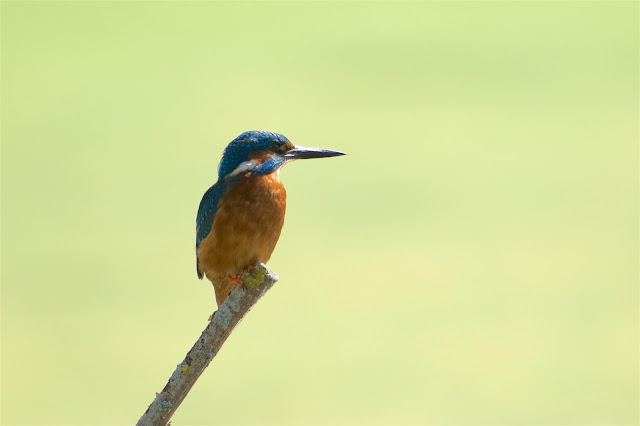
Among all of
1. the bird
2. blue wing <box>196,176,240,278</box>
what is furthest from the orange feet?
blue wing <box>196,176,240,278</box>

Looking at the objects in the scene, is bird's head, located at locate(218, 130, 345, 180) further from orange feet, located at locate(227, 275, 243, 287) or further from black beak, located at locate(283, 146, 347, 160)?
orange feet, located at locate(227, 275, 243, 287)

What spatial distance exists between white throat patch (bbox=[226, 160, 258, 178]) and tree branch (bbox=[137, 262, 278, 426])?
0.38 m

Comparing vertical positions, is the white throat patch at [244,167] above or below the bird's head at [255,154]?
below

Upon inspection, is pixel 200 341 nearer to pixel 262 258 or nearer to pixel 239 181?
pixel 262 258

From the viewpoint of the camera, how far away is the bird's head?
6.50ft

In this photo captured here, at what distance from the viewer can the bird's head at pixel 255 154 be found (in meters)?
1.98

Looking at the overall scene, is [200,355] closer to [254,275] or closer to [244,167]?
[254,275]

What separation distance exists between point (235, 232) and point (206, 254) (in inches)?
5.3

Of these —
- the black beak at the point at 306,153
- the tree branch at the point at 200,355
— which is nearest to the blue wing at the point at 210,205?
the black beak at the point at 306,153

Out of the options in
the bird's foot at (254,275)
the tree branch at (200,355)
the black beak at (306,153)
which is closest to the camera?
the tree branch at (200,355)

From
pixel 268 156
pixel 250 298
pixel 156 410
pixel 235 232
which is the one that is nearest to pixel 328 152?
pixel 268 156

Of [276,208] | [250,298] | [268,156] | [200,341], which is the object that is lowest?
[200,341]

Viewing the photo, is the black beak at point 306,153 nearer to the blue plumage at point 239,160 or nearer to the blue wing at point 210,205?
the blue plumage at point 239,160

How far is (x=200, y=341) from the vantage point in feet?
5.40
